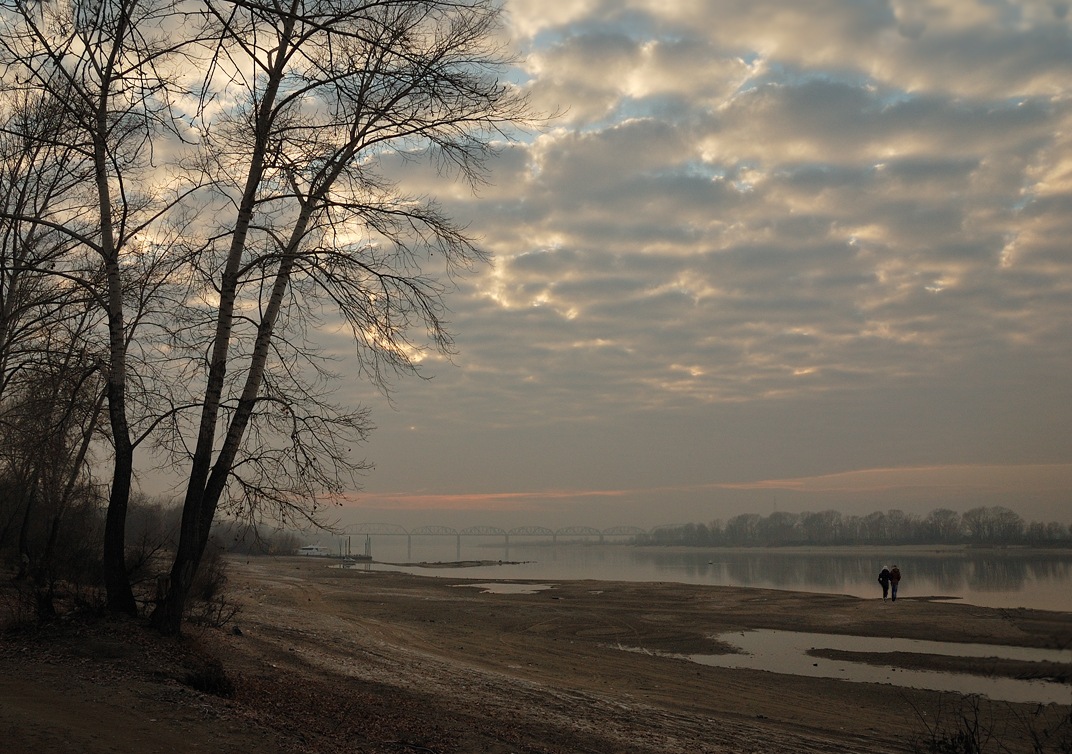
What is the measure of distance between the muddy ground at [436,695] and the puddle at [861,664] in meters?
0.83

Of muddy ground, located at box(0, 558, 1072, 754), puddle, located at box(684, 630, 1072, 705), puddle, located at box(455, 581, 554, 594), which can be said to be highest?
muddy ground, located at box(0, 558, 1072, 754)

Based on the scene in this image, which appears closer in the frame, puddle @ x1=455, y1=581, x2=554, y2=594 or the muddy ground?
the muddy ground

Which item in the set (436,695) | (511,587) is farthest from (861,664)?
(511,587)

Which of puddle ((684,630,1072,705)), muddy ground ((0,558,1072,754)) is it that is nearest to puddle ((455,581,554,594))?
puddle ((684,630,1072,705))

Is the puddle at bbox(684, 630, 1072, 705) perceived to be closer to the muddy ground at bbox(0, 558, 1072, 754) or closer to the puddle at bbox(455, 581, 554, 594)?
the muddy ground at bbox(0, 558, 1072, 754)

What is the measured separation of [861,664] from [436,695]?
13059mm

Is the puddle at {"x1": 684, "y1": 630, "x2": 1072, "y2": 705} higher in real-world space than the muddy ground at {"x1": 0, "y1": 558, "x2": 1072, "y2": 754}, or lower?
lower

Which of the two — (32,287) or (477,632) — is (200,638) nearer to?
(32,287)

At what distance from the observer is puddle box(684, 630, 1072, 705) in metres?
16.0

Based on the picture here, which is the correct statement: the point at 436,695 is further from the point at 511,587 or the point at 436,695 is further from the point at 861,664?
the point at 511,587

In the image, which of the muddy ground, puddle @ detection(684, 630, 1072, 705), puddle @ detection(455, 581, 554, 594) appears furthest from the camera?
puddle @ detection(455, 581, 554, 594)

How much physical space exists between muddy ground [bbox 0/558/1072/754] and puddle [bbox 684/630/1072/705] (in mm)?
834

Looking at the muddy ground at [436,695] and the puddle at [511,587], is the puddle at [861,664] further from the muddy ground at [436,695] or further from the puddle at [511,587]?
the puddle at [511,587]

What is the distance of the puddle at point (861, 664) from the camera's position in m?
16.0
